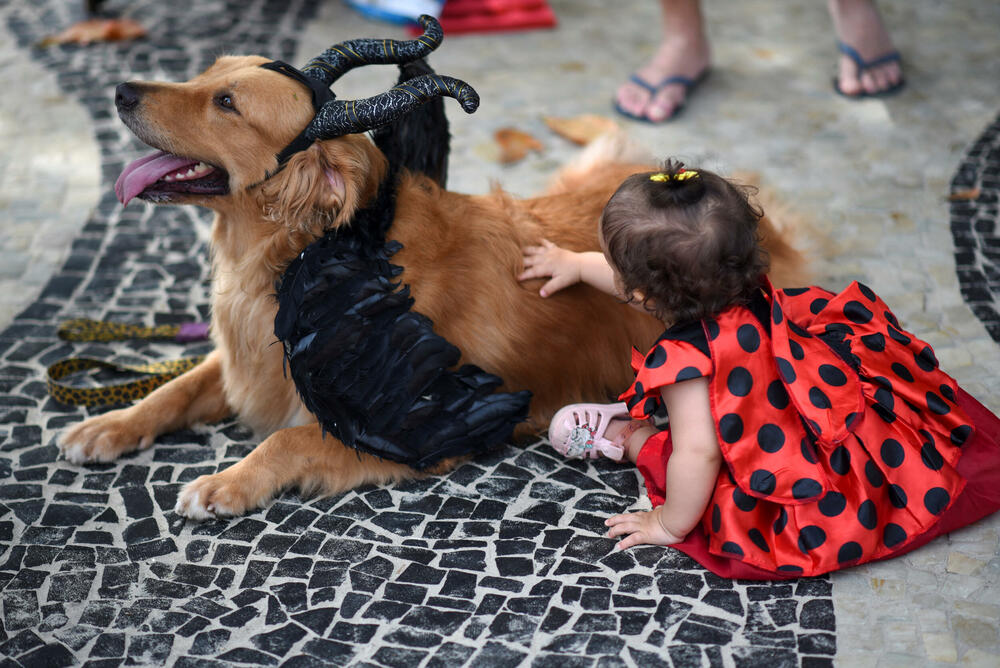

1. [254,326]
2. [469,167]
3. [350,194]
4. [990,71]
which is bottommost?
[990,71]

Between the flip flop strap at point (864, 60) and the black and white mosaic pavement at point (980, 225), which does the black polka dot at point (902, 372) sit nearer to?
the black and white mosaic pavement at point (980, 225)

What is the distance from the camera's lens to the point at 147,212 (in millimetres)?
4426

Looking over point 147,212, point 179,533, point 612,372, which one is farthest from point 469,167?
point 179,533

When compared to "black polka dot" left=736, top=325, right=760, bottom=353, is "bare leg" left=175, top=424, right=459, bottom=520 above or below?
below

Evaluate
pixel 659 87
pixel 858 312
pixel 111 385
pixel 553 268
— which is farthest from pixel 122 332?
pixel 659 87

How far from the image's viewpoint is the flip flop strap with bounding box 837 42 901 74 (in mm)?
5168

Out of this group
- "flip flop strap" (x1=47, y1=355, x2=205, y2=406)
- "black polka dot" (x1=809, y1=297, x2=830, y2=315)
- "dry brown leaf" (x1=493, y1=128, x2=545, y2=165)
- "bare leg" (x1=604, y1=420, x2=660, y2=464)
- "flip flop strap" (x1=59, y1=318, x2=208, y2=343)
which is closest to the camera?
"black polka dot" (x1=809, y1=297, x2=830, y2=315)

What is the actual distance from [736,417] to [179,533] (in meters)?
1.52

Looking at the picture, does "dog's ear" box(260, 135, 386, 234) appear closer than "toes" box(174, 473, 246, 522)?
Yes

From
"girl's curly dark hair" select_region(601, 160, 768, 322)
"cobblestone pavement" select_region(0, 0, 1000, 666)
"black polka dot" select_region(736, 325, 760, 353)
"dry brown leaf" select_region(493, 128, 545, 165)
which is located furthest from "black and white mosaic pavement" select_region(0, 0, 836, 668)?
"dry brown leaf" select_region(493, 128, 545, 165)

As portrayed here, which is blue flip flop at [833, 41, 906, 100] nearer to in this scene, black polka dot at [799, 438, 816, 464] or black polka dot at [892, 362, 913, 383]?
black polka dot at [892, 362, 913, 383]

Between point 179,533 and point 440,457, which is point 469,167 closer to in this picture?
point 440,457

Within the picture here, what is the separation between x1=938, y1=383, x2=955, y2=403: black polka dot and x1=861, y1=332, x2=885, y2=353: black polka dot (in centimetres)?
20

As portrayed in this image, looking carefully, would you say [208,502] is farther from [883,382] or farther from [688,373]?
[883,382]
